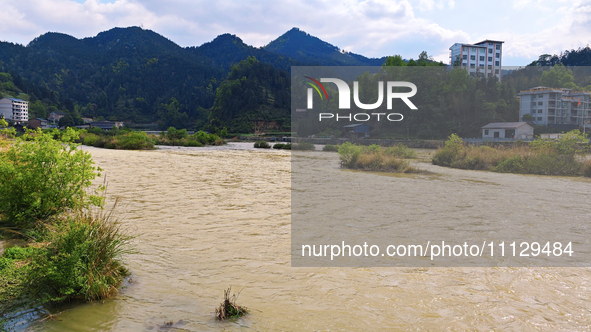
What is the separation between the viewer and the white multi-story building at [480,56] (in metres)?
103

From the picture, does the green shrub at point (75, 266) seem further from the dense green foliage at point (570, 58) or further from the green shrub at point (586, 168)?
the dense green foliage at point (570, 58)

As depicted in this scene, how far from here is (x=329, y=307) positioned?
181 inches

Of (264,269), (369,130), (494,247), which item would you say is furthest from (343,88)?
(369,130)

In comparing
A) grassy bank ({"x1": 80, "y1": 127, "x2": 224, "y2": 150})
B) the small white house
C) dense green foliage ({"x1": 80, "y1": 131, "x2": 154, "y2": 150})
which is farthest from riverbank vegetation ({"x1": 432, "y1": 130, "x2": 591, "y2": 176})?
the small white house

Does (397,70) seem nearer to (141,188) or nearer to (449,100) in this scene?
(449,100)

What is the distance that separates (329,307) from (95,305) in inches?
100

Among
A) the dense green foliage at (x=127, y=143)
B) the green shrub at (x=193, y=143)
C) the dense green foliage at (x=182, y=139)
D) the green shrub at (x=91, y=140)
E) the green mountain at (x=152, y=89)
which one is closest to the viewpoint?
the dense green foliage at (x=127, y=143)

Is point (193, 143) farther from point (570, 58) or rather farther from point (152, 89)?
point (152, 89)

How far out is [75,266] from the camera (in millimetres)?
4250

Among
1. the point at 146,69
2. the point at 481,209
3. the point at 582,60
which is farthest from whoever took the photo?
the point at 146,69

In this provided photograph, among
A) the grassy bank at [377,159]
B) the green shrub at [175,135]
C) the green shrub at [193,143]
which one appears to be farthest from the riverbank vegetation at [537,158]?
the green shrub at [175,135]

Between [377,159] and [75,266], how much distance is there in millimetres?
18402

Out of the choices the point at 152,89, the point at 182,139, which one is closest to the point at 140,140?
the point at 182,139

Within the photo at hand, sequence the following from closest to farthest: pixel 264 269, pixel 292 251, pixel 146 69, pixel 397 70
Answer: pixel 264 269, pixel 292 251, pixel 397 70, pixel 146 69
